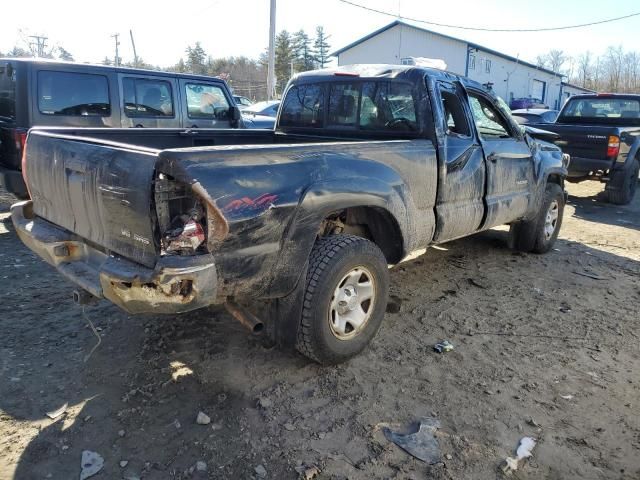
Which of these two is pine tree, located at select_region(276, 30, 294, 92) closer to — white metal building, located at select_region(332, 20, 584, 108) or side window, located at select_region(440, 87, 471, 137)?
white metal building, located at select_region(332, 20, 584, 108)

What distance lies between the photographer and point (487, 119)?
490 centimetres

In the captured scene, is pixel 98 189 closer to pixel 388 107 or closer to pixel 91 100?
pixel 388 107

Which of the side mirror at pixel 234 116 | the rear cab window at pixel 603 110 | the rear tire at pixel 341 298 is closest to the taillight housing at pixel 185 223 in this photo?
the rear tire at pixel 341 298

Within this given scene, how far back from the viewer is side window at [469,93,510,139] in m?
4.69

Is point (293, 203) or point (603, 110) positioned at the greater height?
point (603, 110)

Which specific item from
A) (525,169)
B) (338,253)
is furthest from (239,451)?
(525,169)

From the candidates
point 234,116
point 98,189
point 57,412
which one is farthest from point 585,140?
point 57,412

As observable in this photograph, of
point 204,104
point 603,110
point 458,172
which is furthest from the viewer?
point 603,110

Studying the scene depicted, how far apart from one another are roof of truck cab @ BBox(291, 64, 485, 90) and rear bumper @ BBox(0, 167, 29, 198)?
133 inches

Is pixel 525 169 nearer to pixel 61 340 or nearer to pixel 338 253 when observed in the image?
pixel 338 253

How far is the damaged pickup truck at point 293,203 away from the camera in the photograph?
247 centimetres

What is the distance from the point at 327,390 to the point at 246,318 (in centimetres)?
66

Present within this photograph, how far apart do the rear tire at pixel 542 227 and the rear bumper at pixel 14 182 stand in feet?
18.2

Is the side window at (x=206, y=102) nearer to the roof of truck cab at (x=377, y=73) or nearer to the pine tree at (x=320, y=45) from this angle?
the roof of truck cab at (x=377, y=73)
